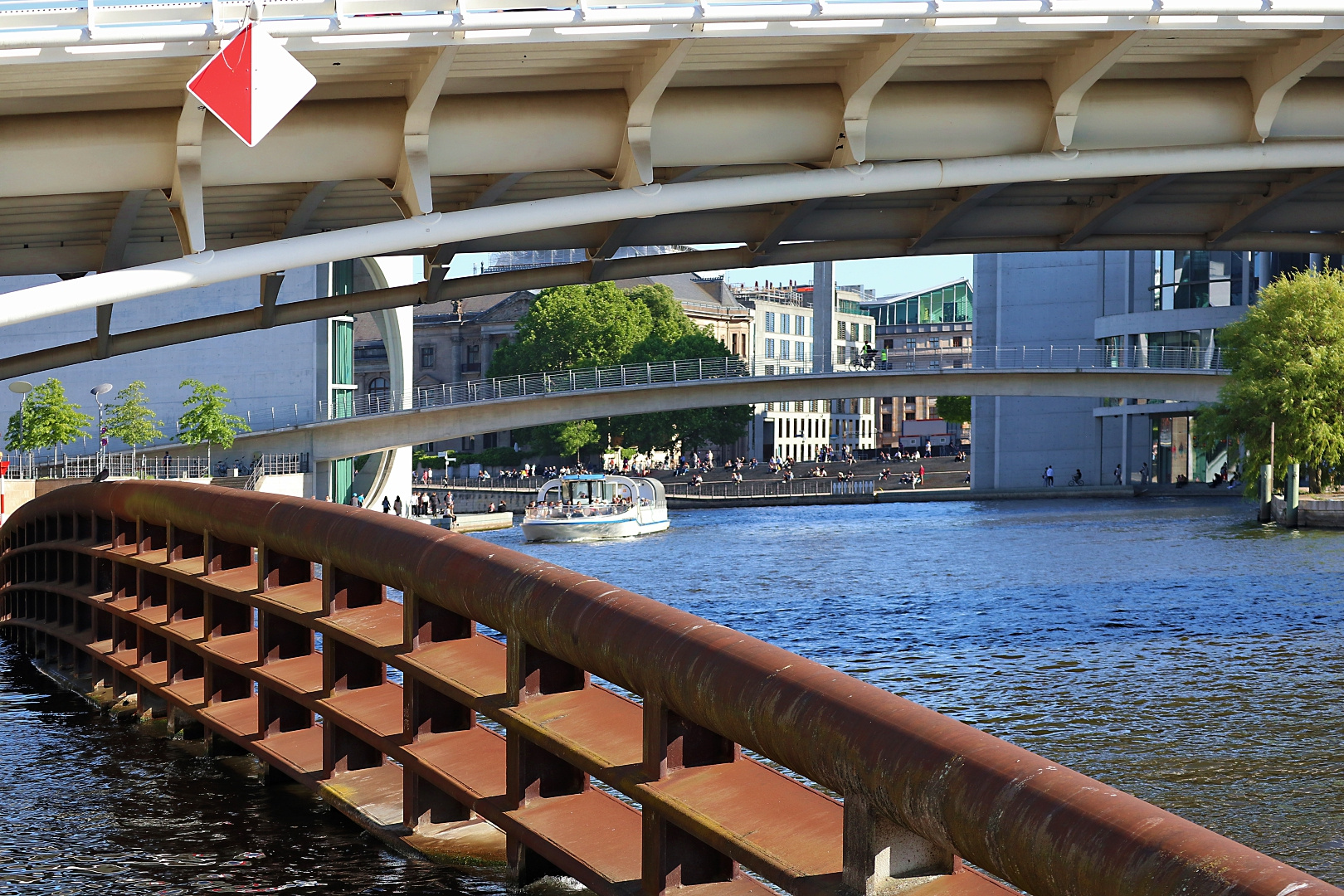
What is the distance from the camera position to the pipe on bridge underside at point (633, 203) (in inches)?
465

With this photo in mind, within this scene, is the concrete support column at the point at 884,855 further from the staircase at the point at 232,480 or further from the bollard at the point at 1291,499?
the staircase at the point at 232,480

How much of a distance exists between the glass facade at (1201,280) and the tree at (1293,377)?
77.6ft

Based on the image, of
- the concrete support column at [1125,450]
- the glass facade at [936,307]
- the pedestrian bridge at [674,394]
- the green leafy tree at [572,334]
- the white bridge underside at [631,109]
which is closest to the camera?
the white bridge underside at [631,109]

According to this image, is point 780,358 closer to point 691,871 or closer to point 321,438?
point 321,438

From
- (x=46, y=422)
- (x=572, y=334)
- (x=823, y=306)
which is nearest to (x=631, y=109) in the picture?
(x=46, y=422)

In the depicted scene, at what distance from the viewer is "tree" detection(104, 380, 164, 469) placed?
201 feet

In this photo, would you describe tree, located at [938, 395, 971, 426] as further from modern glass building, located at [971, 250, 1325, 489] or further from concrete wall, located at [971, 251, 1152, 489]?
concrete wall, located at [971, 251, 1152, 489]

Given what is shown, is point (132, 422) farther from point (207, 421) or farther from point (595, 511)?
point (595, 511)

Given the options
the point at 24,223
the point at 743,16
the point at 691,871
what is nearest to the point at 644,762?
the point at 691,871

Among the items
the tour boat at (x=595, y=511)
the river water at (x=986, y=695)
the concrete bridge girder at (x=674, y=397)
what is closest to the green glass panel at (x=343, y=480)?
the concrete bridge girder at (x=674, y=397)

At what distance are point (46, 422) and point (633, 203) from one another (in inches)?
2015

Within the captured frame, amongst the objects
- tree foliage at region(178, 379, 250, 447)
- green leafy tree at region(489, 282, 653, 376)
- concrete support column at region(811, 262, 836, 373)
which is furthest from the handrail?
concrete support column at region(811, 262, 836, 373)

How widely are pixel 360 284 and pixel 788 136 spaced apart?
188ft

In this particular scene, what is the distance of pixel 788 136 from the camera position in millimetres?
13352
